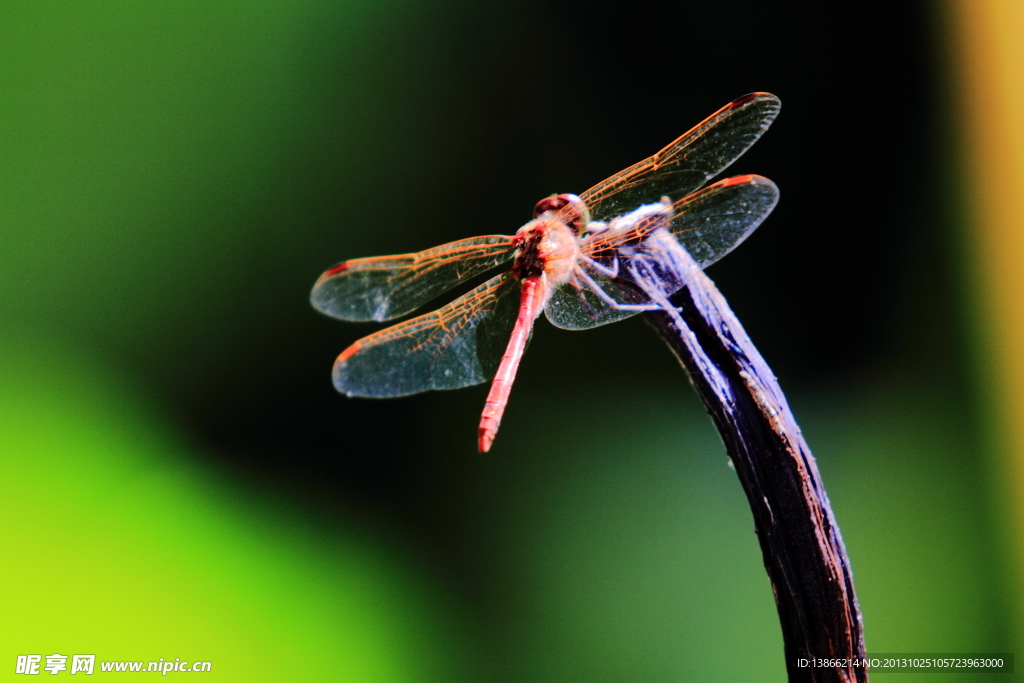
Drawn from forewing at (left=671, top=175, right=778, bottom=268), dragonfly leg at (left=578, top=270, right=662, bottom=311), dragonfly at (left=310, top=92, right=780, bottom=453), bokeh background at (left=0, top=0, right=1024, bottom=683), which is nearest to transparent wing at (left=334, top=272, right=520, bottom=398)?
dragonfly at (left=310, top=92, right=780, bottom=453)

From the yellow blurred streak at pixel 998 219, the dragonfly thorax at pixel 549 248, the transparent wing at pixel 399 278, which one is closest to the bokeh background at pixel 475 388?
the yellow blurred streak at pixel 998 219

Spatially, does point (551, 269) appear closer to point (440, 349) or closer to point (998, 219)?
point (440, 349)

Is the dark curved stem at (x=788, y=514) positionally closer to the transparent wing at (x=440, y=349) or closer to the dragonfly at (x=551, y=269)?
the dragonfly at (x=551, y=269)

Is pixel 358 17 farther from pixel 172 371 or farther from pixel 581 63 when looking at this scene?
pixel 172 371

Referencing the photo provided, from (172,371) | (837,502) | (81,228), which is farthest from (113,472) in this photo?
(837,502)

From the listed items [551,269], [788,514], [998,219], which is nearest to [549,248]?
[551,269]

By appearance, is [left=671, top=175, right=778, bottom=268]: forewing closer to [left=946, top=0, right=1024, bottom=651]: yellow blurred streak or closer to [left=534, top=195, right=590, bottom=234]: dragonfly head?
[left=534, top=195, right=590, bottom=234]: dragonfly head
